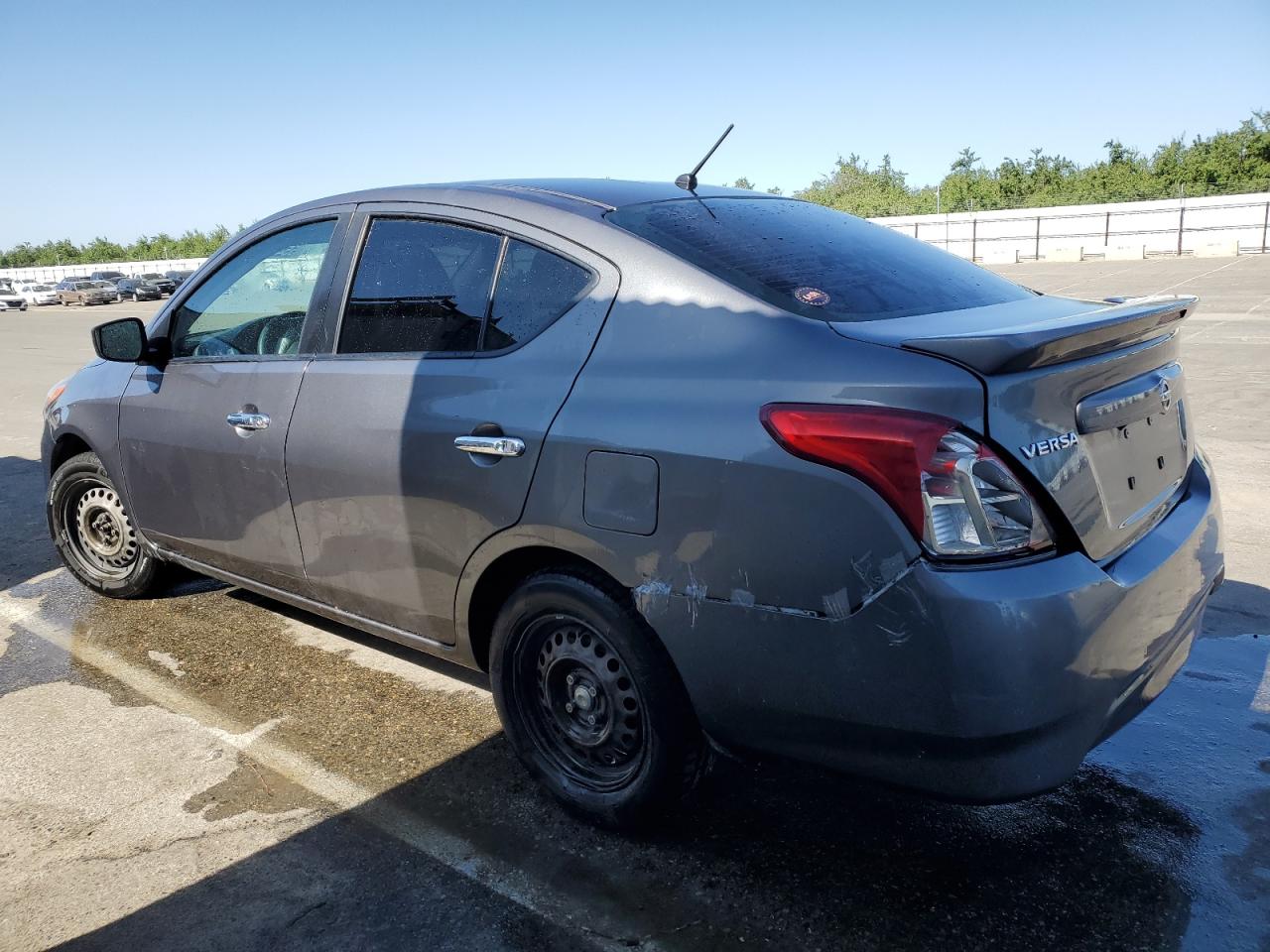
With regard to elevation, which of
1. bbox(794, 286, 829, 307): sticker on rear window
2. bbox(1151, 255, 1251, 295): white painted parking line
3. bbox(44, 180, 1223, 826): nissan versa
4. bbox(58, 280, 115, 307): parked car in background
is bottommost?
bbox(1151, 255, 1251, 295): white painted parking line

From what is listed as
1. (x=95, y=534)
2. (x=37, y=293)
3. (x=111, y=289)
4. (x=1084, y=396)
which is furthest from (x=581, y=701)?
(x=37, y=293)

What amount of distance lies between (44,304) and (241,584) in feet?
186

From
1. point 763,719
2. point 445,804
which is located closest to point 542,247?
point 763,719

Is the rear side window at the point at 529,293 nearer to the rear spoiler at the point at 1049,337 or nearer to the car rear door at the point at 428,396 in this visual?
the car rear door at the point at 428,396

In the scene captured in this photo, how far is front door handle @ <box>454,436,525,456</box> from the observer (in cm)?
266

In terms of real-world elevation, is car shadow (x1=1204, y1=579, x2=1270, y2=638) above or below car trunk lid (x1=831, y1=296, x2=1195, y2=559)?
below

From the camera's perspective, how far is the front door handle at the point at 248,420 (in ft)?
11.3

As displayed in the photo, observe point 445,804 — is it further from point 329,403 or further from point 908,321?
point 908,321

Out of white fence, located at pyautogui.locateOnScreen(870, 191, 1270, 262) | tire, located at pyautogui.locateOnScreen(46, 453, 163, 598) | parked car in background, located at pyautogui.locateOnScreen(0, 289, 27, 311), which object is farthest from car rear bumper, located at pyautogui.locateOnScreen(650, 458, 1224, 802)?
parked car in background, located at pyautogui.locateOnScreen(0, 289, 27, 311)

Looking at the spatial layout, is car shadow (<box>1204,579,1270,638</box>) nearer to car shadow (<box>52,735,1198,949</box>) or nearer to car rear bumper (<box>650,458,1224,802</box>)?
car shadow (<box>52,735,1198,949</box>)

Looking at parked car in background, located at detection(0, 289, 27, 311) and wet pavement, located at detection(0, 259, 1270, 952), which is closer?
wet pavement, located at detection(0, 259, 1270, 952)

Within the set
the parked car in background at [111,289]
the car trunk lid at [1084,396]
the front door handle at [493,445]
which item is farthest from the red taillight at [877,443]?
the parked car in background at [111,289]

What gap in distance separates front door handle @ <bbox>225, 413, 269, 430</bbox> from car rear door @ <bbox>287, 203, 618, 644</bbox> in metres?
0.18

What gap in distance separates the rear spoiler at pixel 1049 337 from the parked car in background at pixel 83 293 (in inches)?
2084
